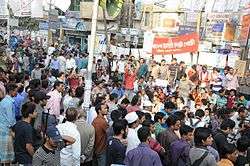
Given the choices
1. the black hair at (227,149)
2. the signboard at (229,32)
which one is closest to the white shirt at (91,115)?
the black hair at (227,149)

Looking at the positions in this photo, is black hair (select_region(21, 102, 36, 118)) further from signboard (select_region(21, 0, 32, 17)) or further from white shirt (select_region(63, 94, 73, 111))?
signboard (select_region(21, 0, 32, 17))

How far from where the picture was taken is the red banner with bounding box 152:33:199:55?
19.0 m

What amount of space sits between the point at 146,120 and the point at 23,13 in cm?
1908

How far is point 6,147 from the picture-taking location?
26.4ft

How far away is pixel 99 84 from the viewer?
1375 centimetres

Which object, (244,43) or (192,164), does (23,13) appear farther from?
(192,164)

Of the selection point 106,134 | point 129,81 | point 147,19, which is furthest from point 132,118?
point 147,19

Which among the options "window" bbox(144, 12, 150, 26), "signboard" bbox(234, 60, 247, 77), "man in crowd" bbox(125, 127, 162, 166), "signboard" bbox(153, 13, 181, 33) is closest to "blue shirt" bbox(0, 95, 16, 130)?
"man in crowd" bbox(125, 127, 162, 166)

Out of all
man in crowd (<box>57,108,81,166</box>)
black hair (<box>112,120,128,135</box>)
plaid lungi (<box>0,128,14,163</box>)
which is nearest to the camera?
man in crowd (<box>57,108,81,166</box>)

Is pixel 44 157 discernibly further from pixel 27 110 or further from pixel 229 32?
pixel 229 32

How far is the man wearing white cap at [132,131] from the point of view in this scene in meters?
7.46

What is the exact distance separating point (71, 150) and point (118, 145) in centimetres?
72

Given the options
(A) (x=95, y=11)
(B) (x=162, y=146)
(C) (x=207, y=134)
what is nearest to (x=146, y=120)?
(B) (x=162, y=146)

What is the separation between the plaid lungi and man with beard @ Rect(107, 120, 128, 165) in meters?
1.77
